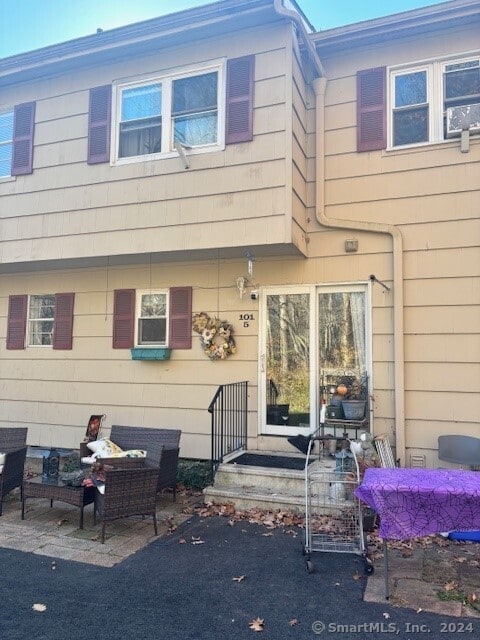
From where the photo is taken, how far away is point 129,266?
23.3 ft

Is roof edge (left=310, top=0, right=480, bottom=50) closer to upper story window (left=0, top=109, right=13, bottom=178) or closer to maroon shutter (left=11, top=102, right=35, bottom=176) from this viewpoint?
maroon shutter (left=11, top=102, right=35, bottom=176)

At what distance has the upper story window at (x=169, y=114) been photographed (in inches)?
239

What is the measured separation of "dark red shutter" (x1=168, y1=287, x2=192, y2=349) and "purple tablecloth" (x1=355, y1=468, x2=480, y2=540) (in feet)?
12.4

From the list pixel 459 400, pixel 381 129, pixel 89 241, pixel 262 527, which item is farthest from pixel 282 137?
pixel 262 527

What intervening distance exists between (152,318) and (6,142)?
3.44m

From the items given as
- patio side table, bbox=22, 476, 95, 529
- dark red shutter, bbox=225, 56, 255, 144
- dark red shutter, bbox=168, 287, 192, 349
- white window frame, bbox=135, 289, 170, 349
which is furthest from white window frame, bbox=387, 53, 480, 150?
patio side table, bbox=22, 476, 95, 529

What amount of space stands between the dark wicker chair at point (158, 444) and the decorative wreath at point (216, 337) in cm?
114

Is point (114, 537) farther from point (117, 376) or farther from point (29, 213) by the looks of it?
point (29, 213)

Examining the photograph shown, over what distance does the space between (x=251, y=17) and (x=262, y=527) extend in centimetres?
567

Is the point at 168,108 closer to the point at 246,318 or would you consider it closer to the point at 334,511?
the point at 246,318

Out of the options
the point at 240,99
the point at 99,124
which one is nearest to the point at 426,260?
the point at 240,99

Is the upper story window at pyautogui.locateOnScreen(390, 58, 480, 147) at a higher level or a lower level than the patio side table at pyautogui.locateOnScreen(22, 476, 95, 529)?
higher

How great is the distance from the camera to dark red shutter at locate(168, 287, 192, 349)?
21.9 ft

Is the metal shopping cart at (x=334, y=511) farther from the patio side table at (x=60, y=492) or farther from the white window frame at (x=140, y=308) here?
the white window frame at (x=140, y=308)
